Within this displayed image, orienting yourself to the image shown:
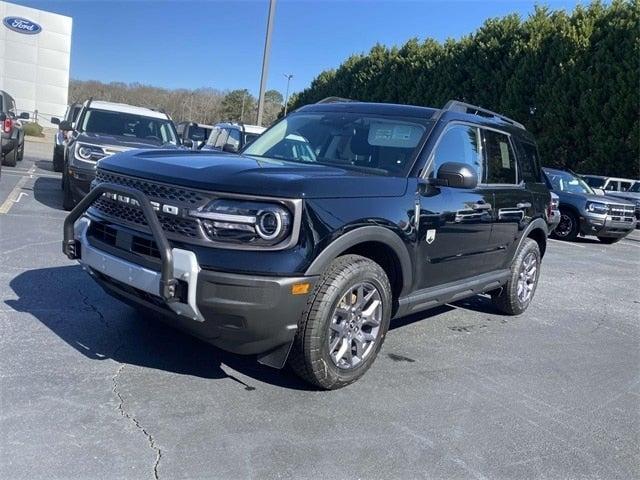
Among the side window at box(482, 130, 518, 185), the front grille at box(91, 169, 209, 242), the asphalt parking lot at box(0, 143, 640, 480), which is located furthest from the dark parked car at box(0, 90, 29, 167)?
the side window at box(482, 130, 518, 185)

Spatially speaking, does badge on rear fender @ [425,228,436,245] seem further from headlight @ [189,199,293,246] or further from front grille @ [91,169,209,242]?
front grille @ [91,169,209,242]

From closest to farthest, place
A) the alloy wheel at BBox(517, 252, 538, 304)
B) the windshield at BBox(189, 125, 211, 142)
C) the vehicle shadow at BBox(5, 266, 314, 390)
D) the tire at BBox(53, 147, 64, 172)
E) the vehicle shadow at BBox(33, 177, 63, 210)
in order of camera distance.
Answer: the vehicle shadow at BBox(5, 266, 314, 390) → the alloy wheel at BBox(517, 252, 538, 304) → the vehicle shadow at BBox(33, 177, 63, 210) → the windshield at BBox(189, 125, 211, 142) → the tire at BBox(53, 147, 64, 172)

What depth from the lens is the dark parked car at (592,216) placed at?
1370cm

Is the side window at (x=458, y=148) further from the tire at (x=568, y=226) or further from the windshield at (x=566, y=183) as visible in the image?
the windshield at (x=566, y=183)

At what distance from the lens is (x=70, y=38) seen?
45.0 meters

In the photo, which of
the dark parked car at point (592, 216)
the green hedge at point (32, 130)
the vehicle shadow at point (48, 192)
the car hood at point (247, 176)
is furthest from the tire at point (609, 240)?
the green hedge at point (32, 130)

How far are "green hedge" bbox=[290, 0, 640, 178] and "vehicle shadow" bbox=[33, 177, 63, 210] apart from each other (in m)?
19.7

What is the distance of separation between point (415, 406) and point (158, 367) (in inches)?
64.6

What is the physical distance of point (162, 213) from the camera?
11.1 ft

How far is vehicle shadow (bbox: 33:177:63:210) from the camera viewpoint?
9741 millimetres

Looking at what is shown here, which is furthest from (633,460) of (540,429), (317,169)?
(317,169)

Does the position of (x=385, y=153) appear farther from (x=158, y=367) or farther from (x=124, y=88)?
(x=124, y=88)

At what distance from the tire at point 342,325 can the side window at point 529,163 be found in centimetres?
268

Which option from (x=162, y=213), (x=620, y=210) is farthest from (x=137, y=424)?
(x=620, y=210)
